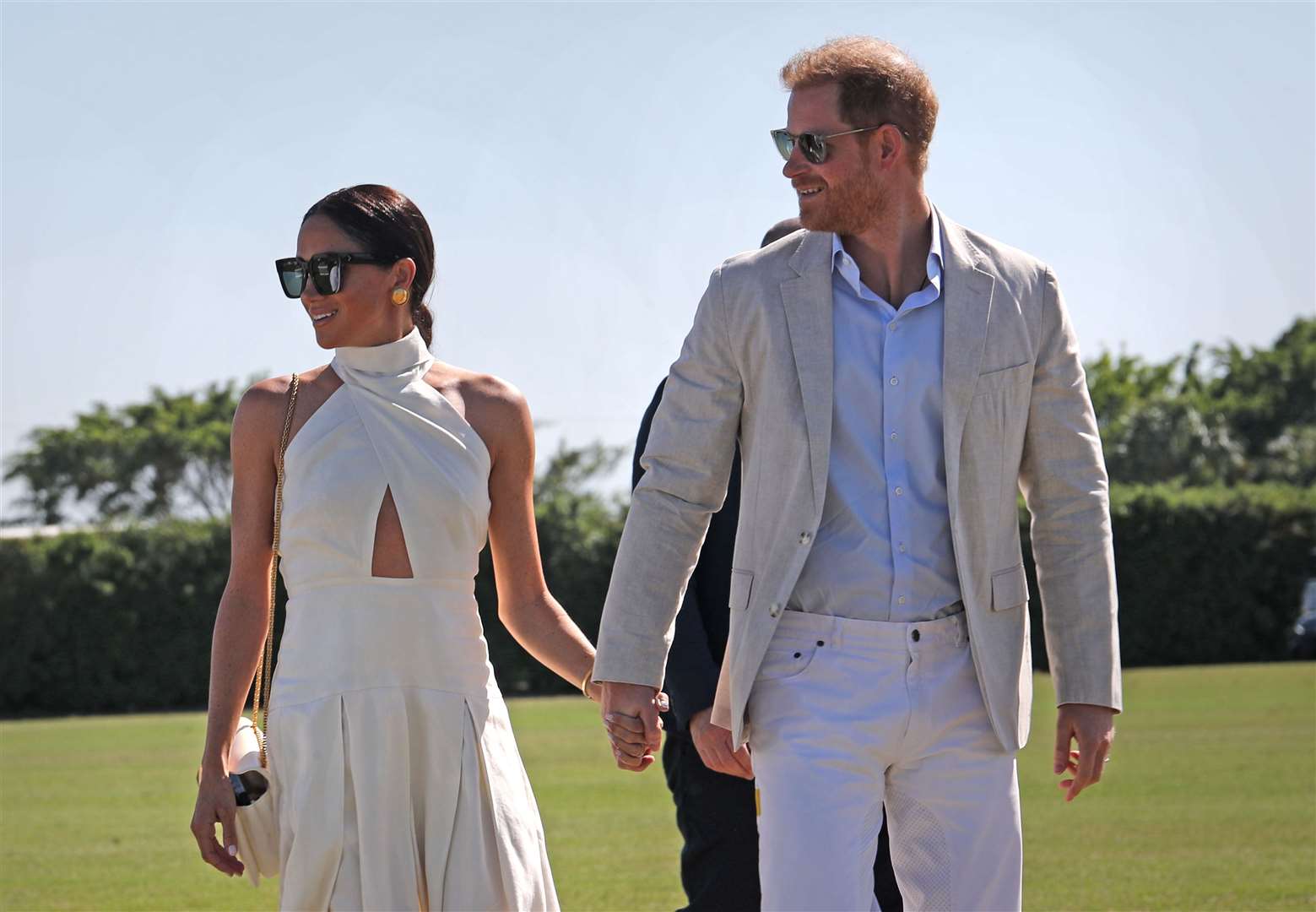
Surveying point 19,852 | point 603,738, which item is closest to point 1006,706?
point 19,852

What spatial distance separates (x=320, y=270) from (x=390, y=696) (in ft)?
3.54

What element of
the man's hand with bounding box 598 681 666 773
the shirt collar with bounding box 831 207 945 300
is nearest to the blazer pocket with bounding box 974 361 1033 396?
the shirt collar with bounding box 831 207 945 300

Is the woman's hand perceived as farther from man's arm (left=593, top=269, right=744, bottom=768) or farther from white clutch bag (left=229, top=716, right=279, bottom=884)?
man's arm (left=593, top=269, right=744, bottom=768)

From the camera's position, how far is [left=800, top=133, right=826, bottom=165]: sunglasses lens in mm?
4207

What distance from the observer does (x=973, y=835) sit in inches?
159

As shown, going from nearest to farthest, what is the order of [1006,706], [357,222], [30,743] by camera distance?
1. [1006,706]
2. [357,222]
3. [30,743]

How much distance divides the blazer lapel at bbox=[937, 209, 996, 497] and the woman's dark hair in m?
1.39

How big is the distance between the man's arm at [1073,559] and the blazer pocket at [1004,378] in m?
0.06

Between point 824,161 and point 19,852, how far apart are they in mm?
10646

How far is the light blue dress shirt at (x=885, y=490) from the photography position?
3961 millimetres

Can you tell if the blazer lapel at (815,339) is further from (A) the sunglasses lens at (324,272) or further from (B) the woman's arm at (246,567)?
(B) the woman's arm at (246,567)

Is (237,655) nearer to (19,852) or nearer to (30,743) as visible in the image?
(19,852)

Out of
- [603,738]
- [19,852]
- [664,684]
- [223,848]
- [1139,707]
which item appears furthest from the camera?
[1139,707]

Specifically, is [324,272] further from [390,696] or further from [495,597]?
[495,597]
